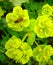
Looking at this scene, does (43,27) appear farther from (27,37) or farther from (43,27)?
(27,37)

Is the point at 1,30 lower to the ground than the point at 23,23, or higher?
lower

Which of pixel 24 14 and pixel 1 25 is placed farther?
pixel 1 25

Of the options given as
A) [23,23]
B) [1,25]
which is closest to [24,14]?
[23,23]

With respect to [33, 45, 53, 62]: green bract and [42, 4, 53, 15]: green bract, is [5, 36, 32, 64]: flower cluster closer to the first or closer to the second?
[33, 45, 53, 62]: green bract

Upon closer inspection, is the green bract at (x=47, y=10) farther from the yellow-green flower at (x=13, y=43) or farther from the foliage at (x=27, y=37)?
the yellow-green flower at (x=13, y=43)

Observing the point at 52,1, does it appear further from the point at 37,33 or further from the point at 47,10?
Result: the point at 37,33

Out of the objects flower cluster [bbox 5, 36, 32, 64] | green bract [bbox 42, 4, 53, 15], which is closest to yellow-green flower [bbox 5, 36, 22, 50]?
flower cluster [bbox 5, 36, 32, 64]

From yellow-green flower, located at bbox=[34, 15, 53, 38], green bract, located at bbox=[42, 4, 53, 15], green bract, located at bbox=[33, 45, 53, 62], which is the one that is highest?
green bract, located at bbox=[42, 4, 53, 15]
